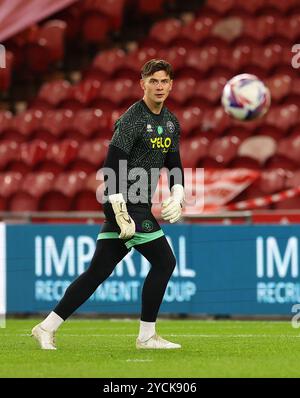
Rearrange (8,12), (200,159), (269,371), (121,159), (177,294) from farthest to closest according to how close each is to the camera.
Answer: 1. (8,12)
2. (200,159)
3. (177,294)
4. (121,159)
5. (269,371)

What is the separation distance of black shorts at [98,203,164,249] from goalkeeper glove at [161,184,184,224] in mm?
136

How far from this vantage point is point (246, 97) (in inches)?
478

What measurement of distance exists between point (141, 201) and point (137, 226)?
0.19 meters

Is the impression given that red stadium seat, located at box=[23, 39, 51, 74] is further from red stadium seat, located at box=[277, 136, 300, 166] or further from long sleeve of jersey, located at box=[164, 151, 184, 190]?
long sleeve of jersey, located at box=[164, 151, 184, 190]

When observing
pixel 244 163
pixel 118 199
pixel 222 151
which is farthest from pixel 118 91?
pixel 118 199

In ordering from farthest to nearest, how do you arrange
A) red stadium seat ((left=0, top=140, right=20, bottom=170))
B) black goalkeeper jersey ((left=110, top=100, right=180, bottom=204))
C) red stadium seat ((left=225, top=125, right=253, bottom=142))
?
red stadium seat ((left=0, top=140, right=20, bottom=170))
red stadium seat ((left=225, top=125, right=253, bottom=142))
black goalkeeper jersey ((left=110, top=100, right=180, bottom=204))

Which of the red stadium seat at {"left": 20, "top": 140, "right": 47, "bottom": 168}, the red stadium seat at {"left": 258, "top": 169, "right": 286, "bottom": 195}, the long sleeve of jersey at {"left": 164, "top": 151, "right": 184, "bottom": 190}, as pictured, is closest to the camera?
the long sleeve of jersey at {"left": 164, "top": 151, "right": 184, "bottom": 190}

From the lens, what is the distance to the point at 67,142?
16469 mm

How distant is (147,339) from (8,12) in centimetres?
1117

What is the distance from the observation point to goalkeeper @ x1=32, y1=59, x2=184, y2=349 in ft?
25.4

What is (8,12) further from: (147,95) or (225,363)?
(225,363)

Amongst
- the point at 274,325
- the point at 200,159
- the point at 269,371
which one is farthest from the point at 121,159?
the point at 200,159

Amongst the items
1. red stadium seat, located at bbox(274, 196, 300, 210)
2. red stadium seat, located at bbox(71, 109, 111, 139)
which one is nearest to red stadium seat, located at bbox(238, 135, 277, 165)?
red stadium seat, located at bbox(274, 196, 300, 210)

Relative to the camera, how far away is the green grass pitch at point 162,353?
22.1ft
